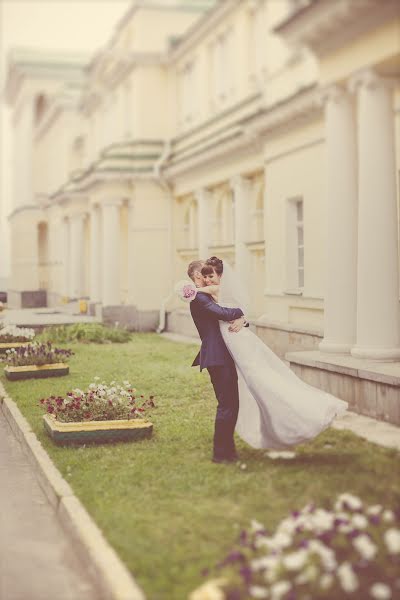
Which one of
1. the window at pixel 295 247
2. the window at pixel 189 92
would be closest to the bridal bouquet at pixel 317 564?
the window at pixel 295 247

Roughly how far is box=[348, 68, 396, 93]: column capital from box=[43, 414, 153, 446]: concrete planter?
14.5 feet

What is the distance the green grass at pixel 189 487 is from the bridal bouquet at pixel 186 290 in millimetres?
1533

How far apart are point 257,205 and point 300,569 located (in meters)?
16.8

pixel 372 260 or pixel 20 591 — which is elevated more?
pixel 372 260

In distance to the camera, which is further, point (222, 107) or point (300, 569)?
point (222, 107)

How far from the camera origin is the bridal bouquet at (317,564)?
438 cm

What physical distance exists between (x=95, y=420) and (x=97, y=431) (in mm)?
371

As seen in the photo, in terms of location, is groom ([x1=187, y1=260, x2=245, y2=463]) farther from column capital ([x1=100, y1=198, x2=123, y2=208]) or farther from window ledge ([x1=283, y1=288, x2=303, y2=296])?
column capital ([x1=100, y1=198, x2=123, y2=208])

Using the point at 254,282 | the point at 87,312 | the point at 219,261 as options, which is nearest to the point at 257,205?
the point at 254,282

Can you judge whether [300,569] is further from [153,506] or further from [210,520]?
[153,506]

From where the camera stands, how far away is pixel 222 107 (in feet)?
76.6

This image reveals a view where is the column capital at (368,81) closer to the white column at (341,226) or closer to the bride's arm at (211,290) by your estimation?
the white column at (341,226)

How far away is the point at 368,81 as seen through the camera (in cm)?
948

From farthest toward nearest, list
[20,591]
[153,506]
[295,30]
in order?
[295,30], [153,506], [20,591]
